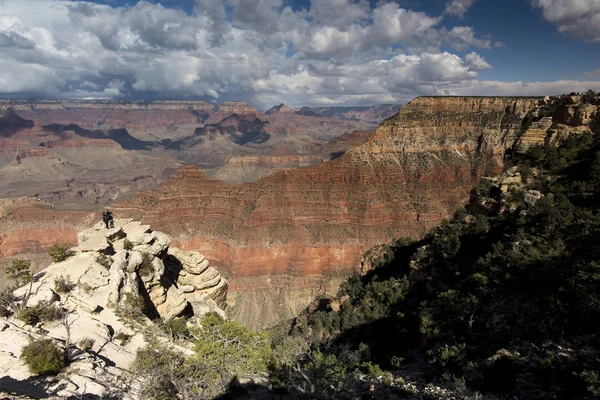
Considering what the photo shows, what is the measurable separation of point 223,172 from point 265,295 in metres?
139

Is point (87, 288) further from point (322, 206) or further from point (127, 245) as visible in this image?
point (322, 206)

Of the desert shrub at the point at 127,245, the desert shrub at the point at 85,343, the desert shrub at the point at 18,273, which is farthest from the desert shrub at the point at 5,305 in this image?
the desert shrub at the point at 127,245

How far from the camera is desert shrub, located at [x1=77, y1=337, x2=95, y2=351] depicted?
15.4 meters

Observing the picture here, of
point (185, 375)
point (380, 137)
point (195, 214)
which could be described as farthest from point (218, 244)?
point (185, 375)

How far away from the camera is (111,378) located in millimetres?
13461

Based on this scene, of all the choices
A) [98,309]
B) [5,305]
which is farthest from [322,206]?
[5,305]

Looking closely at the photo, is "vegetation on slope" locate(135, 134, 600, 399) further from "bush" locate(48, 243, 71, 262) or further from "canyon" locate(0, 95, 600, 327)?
"canyon" locate(0, 95, 600, 327)

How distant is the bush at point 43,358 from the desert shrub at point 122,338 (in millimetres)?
4115

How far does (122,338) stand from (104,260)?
25.8 ft

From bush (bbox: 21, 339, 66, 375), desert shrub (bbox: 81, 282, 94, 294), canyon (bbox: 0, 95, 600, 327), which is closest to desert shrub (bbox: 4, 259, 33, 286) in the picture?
desert shrub (bbox: 81, 282, 94, 294)

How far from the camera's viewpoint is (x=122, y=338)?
57.0ft

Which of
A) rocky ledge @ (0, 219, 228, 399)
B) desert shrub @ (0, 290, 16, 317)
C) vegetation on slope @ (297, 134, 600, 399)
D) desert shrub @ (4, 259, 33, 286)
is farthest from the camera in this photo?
desert shrub @ (4, 259, 33, 286)

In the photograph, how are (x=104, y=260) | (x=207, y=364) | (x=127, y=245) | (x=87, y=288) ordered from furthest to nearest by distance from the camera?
1. (x=127, y=245)
2. (x=104, y=260)
3. (x=87, y=288)
4. (x=207, y=364)

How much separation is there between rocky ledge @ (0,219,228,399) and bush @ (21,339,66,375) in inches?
13.1
